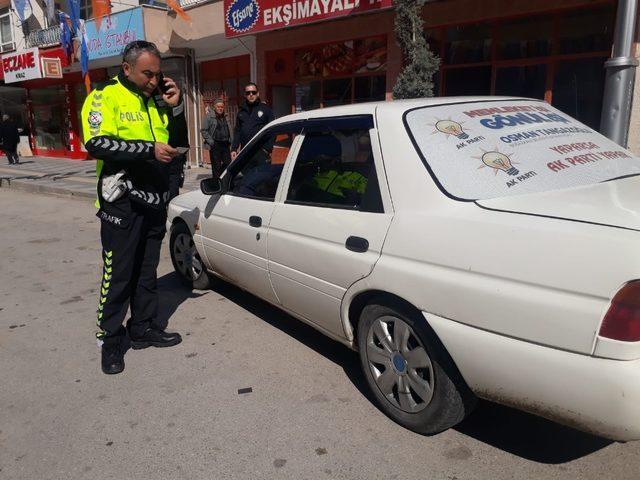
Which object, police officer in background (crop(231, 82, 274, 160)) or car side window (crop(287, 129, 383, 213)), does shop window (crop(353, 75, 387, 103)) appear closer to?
police officer in background (crop(231, 82, 274, 160))

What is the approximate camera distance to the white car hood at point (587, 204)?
208 cm

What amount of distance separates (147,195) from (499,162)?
2218 mm

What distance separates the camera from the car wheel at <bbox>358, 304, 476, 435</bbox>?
8.21 ft

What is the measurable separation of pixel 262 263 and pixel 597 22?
7.51 metres

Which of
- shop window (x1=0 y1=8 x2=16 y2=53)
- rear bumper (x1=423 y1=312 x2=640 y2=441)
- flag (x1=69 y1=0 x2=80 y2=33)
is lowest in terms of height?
rear bumper (x1=423 y1=312 x2=640 y2=441)

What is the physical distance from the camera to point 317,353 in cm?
374

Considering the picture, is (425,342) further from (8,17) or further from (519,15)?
(8,17)

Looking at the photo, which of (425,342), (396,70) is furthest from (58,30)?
(425,342)

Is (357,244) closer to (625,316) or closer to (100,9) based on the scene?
(625,316)

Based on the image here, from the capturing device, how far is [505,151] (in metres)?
2.75

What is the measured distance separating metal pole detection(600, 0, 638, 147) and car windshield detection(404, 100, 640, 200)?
260cm

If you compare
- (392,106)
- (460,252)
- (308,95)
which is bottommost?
(460,252)

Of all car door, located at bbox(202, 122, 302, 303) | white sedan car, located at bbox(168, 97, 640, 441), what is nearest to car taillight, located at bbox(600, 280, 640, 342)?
white sedan car, located at bbox(168, 97, 640, 441)


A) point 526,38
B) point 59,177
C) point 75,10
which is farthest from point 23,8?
point 526,38
